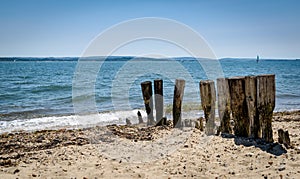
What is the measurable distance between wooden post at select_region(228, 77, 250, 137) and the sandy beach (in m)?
0.33

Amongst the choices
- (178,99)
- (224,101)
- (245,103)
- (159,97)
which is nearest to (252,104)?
(245,103)

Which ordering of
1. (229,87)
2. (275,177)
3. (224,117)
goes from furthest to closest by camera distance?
(224,117)
(229,87)
(275,177)

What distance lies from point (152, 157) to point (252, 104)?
101 inches

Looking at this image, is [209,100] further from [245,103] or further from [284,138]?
[284,138]

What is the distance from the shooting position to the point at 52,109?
1727cm

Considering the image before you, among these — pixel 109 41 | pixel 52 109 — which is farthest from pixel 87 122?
pixel 109 41

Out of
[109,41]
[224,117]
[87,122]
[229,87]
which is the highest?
[109,41]

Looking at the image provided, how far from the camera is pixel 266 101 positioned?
259 inches

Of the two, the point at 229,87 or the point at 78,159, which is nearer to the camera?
the point at 78,159

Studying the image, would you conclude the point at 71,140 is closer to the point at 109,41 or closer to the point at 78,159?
the point at 78,159

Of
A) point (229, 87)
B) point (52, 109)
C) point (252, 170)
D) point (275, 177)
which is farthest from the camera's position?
point (52, 109)

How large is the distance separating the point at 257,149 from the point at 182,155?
1.58 metres

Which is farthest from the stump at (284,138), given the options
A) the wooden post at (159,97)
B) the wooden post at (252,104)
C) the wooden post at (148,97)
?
the wooden post at (148,97)

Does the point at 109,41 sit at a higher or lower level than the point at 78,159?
higher
